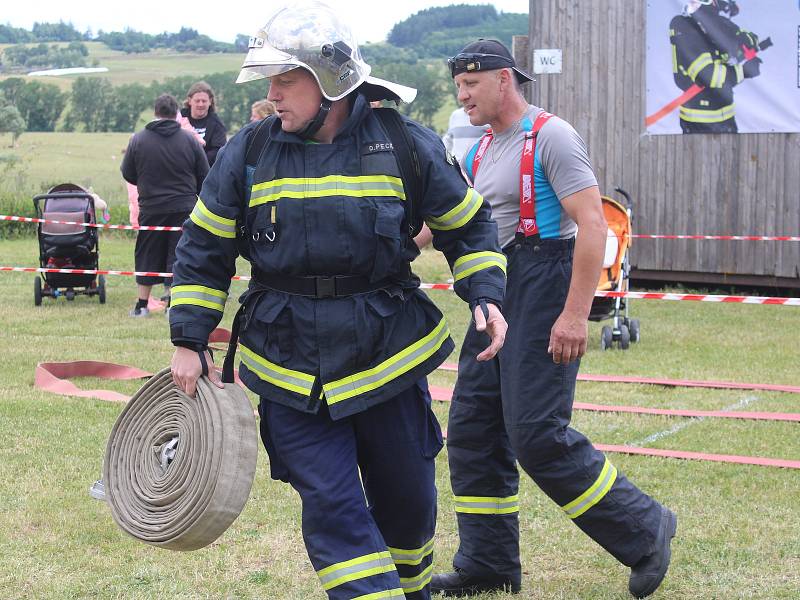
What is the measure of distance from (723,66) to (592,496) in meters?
10.3

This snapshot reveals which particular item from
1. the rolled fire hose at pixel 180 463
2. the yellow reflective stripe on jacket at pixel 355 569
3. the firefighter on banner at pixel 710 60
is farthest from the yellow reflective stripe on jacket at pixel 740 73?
the yellow reflective stripe on jacket at pixel 355 569

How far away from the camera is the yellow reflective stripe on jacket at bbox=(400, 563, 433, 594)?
3.82 metres

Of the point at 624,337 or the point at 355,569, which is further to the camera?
the point at 624,337

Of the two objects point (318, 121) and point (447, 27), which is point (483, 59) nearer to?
point (318, 121)

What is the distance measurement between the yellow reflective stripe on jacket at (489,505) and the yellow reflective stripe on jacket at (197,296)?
1.58 meters

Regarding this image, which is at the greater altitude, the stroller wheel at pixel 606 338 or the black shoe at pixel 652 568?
the black shoe at pixel 652 568

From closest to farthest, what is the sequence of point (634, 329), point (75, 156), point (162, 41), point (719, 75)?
1. point (634, 329)
2. point (719, 75)
3. point (75, 156)
4. point (162, 41)

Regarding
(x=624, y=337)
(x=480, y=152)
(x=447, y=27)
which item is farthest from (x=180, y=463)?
(x=447, y=27)

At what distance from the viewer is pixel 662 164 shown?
14.1 metres

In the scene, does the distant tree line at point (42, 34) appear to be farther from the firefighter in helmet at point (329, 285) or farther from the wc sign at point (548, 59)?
the firefighter in helmet at point (329, 285)

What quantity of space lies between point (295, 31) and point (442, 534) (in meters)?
2.69

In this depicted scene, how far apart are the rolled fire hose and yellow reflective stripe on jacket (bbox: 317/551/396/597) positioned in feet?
1.07

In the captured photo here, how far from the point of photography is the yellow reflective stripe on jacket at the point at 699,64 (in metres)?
13.7

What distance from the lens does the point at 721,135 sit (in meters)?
13.8
